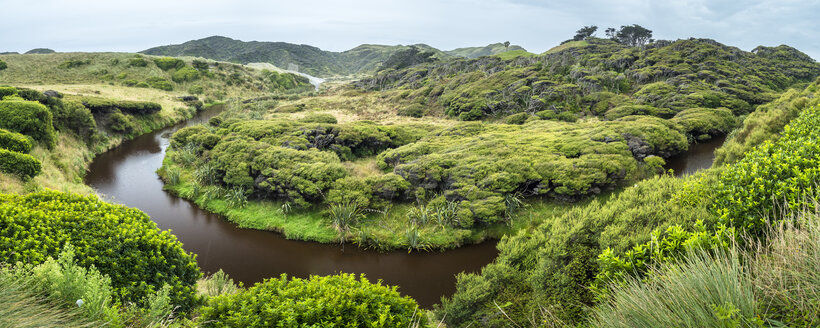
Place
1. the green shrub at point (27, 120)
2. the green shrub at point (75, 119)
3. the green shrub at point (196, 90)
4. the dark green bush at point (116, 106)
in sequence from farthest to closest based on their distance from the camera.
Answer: the green shrub at point (196, 90)
the dark green bush at point (116, 106)
the green shrub at point (75, 119)
the green shrub at point (27, 120)

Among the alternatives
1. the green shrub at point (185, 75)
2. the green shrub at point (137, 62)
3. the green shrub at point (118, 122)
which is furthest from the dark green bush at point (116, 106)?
the green shrub at point (137, 62)

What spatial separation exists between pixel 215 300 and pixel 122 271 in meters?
3.30

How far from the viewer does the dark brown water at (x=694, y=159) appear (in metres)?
21.7

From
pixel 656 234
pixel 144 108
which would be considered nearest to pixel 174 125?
pixel 144 108

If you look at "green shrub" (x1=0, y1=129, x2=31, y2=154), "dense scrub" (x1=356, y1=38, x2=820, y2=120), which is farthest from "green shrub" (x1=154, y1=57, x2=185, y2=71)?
"green shrub" (x1=0, y1=129, x2=31, y2=154)

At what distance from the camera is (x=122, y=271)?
22.8 ft

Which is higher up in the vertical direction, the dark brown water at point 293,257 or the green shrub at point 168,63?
the green shrub at point 168,63

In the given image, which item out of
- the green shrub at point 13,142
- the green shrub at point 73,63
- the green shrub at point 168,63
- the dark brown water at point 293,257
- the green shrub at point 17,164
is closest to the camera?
the dark brown water at point 293,257

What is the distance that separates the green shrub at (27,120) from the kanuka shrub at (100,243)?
665 inches

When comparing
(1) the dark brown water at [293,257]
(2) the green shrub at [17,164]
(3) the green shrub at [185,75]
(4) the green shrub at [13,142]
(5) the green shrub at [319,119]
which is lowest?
(1) the dark brown water at [293,257]

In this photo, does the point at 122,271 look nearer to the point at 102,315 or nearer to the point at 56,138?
the point at 102,315

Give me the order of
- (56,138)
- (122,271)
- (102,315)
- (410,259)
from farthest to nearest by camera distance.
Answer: (56,138)
(410,259)
(122,271)
(102,315)

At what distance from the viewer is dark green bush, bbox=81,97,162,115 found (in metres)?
31.2

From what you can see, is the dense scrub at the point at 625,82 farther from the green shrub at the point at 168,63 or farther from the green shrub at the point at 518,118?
the green shrub at the point at 168,63
